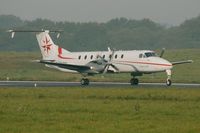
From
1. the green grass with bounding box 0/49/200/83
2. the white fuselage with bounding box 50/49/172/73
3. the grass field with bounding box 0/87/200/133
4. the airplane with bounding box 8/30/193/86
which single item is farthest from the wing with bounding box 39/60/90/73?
the green grass with bounding box 0/49/200/83

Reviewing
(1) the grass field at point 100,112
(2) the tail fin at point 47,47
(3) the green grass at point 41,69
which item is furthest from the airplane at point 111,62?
(3) the green grass at point 41,69

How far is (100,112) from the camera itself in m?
33.6

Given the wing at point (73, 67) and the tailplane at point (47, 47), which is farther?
the tailplane at point (47, 47)

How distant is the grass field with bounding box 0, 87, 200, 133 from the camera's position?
1079 inches

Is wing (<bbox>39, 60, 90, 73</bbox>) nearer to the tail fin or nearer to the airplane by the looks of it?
the airplane

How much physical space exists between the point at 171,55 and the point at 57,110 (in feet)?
297

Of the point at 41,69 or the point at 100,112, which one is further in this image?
the point at 41,69

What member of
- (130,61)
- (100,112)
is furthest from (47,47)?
(100,112)

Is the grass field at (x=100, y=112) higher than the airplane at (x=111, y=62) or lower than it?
lower

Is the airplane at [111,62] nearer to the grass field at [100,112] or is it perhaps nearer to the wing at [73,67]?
the wing at [73,67]

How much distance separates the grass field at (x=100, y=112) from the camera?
2741cm

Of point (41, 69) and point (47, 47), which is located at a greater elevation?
point (47, 47)

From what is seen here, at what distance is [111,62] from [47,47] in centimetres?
807

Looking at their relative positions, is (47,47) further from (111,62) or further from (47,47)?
(111,62)
